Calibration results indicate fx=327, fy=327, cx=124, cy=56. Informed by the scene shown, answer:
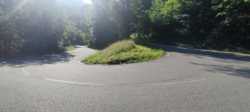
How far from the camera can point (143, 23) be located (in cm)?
4628

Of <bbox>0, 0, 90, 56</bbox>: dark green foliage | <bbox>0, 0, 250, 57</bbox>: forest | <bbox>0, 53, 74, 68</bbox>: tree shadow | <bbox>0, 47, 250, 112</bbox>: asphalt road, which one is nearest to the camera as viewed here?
<bbox>0, 47, 250, 112</bbox>: asphalt road

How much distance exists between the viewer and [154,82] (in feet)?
38.7

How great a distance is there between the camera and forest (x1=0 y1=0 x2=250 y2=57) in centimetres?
3256

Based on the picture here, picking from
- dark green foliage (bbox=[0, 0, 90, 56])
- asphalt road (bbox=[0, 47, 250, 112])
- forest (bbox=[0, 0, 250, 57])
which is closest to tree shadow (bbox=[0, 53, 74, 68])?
dark green foliage (bbox=[0, 0, 90, 56])

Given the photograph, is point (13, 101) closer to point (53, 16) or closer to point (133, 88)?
point (133, 88)

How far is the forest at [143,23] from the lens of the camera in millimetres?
32562

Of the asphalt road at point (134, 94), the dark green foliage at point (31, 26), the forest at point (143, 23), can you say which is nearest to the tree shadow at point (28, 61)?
the dark green foliage at point (31, 26)

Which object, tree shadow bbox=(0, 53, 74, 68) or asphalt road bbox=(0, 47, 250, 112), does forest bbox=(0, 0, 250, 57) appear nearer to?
tree shadow bbox=(0, 53, 74, 68)

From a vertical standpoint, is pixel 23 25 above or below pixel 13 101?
above

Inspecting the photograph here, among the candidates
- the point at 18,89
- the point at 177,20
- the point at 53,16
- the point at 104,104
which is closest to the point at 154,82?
the point at 104,104

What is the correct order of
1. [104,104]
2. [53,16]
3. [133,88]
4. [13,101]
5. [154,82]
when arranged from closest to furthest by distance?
[104,104] → [13,101] → [133,88] → [154,82] → [53,16]

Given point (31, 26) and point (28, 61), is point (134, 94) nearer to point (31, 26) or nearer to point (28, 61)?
point (28, 61)

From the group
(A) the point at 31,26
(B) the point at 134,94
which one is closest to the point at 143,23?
(A) the point at 31,26

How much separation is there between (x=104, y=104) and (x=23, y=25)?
27036 millimetres
